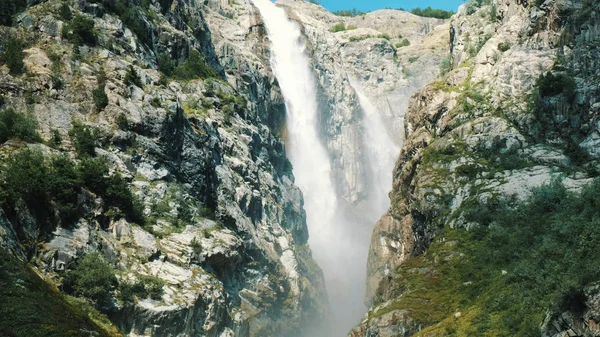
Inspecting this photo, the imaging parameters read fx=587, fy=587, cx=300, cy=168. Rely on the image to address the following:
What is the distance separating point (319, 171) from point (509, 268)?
84.1 m

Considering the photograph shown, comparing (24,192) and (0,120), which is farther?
(0,120)

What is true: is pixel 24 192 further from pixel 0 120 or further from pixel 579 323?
pixel 579 323

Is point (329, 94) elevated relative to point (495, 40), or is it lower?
elevated

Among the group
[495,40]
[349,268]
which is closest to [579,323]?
[495,40]

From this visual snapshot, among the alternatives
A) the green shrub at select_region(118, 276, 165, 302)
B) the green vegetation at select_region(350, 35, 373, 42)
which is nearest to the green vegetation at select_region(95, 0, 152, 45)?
the green shrub at select_region(118, 276, 165, 302)

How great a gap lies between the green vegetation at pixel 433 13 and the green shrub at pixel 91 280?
163m

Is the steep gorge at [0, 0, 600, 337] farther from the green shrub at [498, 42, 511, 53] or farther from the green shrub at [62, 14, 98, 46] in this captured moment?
the green shrub at [498, 42, 511, 53]

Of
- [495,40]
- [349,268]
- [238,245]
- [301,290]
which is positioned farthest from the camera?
[349,268]

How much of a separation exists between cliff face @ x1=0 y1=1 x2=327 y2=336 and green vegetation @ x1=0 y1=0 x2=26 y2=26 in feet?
3.06

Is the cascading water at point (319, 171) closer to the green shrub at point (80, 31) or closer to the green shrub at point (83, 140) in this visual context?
the green shrub at point (80, 31)

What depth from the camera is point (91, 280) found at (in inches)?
1326

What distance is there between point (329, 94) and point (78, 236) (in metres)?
97.0

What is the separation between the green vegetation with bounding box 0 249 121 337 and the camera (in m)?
21.1

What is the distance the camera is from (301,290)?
72.4 metres
